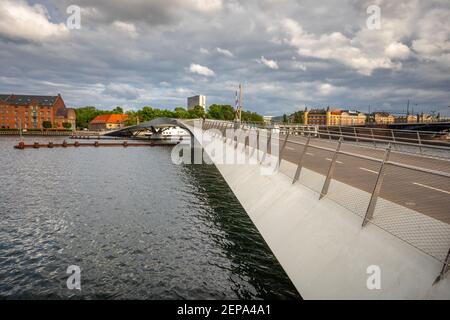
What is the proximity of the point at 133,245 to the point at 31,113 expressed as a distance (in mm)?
178200

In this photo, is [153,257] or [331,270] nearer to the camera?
[331,270]

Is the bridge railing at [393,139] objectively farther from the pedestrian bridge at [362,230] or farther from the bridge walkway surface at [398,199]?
the pedestrian bridge at [362,230]

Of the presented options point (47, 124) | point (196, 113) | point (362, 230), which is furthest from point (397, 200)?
point (196, 113)

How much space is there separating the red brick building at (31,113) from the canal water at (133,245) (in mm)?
157265

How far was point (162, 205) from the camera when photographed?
22.3 m

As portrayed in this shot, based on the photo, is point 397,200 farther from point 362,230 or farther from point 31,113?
point 31,113

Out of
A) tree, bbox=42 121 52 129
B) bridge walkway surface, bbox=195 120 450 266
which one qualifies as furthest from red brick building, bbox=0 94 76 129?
bridge walkway surface, bbox=195 120 450 266

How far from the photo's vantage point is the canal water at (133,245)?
10812 millimetres

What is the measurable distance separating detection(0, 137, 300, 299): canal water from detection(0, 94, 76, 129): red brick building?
15726 cm

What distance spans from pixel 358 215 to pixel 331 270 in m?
1.47
